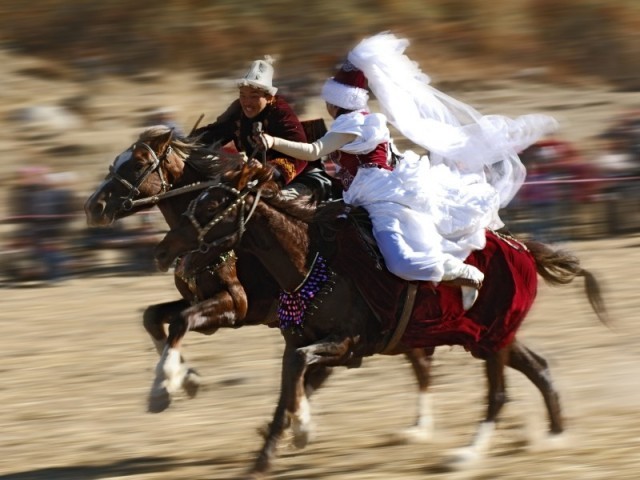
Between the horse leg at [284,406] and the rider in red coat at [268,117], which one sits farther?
the rider in red coat at [268,117]

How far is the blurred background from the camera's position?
17.4 m

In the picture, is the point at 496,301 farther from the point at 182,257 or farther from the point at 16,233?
the point at 16,233

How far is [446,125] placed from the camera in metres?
7.13

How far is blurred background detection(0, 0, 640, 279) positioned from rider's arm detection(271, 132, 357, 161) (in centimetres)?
900

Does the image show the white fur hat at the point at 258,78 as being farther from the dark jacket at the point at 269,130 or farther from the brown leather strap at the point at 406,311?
the brown leather strap at the point at 406,311

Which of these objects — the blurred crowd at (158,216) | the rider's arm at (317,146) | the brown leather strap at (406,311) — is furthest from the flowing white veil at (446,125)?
the blurred crowd at (158,216)

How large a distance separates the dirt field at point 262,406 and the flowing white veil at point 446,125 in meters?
1.10

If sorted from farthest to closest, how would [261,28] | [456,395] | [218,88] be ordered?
[261,28] → [218,88] → [456,395]

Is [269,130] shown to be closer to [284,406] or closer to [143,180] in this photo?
[143,180]

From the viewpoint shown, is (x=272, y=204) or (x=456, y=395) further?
(x=456, y=395)

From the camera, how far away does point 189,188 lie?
7.34m

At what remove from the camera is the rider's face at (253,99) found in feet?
24.6

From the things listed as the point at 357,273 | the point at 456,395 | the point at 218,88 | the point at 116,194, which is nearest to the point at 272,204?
the point at 357,273

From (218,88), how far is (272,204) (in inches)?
477
